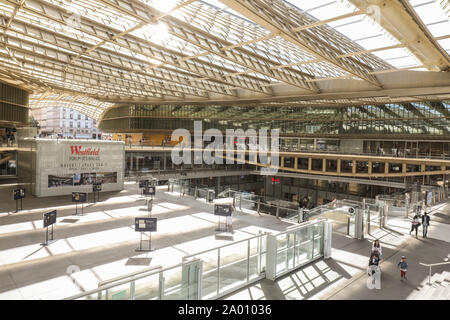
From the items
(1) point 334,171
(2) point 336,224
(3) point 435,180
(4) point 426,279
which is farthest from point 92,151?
(3) point 435,180

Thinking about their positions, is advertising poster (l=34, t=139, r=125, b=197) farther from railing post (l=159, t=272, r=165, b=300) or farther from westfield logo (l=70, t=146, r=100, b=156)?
railing post (l=159, t=272, r=165, b=300)

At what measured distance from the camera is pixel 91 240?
43.4ft

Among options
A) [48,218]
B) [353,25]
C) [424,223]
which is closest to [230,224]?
[48,218]

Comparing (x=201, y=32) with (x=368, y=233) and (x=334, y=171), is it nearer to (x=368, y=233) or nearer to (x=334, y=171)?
(x=368, y=233)

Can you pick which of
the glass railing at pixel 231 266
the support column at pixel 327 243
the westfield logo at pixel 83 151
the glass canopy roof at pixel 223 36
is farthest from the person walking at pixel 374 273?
the westfield logo at pixel 83 151

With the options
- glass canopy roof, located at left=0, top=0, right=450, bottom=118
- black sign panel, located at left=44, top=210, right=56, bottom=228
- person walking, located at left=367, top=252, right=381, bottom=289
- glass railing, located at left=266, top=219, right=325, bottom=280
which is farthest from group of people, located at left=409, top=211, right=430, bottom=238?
black sign panel, located at left=44, top=210, right=56, bottom=228

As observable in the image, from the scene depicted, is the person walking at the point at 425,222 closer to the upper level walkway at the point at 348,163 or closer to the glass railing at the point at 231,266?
the glass railing at the point at 231,266

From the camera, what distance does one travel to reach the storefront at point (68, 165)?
71.1ft

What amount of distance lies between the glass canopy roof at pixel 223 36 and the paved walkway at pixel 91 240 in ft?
31.9

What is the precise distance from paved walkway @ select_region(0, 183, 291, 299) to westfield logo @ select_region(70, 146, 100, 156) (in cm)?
347

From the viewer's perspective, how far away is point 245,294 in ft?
28.5

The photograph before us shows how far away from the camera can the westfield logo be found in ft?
75.7

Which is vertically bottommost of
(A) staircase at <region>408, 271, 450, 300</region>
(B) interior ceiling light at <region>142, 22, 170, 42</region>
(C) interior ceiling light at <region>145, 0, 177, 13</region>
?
(A) staircase at <region>408, 271, 450, 300</region>

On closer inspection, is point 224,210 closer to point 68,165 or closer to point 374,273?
point 374,273
